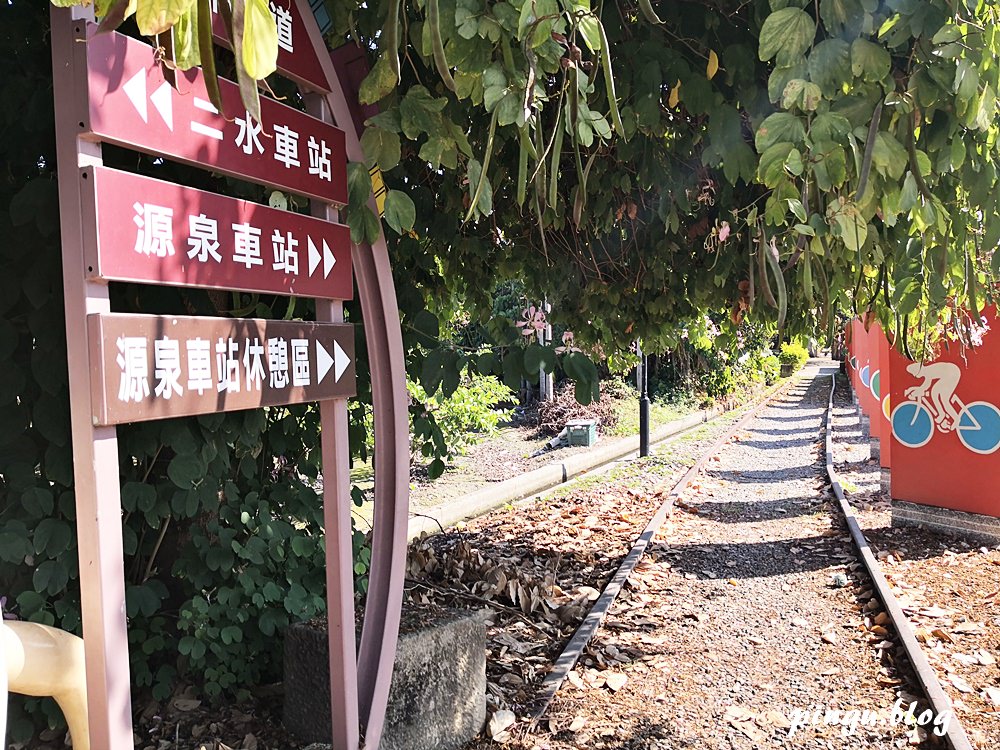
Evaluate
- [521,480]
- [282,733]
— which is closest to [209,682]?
[282,733]

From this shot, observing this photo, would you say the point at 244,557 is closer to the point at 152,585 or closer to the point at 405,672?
the point at 152,585

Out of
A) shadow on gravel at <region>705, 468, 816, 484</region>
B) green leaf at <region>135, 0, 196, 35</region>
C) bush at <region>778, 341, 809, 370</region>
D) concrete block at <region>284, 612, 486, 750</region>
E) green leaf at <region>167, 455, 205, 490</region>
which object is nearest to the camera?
green leaf at <region>135, 0, 196, 35</region>

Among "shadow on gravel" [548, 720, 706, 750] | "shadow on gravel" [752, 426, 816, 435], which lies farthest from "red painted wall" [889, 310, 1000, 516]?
"shadow on gravel" [752, 426, 816, 435]

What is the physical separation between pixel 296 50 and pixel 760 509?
791cm

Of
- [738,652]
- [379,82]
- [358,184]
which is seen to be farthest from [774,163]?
[738,652]

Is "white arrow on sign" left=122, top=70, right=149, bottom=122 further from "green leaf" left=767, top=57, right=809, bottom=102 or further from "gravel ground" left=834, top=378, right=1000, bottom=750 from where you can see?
"gravel ground" left=834, top=378, right=1000, bottom=750

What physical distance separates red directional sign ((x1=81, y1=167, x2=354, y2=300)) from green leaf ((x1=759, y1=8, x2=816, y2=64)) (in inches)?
56.1

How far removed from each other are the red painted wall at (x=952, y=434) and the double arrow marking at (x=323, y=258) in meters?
6.40

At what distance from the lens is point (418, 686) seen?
10.4ft

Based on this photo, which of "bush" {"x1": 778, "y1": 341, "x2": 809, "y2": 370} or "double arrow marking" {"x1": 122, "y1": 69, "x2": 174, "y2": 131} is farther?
"bush" {"x1": 778, "y1": 341, "x2": 809, "y2": 370}

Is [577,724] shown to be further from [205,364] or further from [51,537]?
[205,364]

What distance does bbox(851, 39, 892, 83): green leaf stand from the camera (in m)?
2.02

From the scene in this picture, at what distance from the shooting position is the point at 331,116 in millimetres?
2439

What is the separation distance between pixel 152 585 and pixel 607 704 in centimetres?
238
